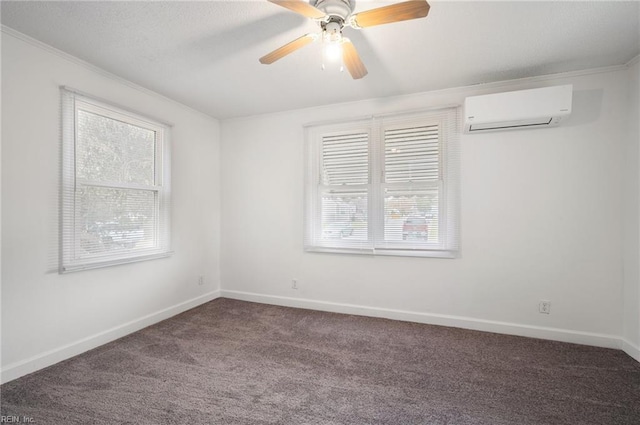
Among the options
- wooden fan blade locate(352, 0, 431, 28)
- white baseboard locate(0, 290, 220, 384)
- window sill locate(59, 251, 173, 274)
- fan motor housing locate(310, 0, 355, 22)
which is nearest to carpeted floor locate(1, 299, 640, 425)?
white baseboard locate(0, 290, 220, 384)

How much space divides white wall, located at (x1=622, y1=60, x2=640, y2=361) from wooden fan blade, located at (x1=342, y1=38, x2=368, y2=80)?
239 centimetres

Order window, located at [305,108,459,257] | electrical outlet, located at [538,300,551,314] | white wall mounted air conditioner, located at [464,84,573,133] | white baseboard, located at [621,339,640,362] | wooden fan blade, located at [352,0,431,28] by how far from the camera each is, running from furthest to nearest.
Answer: window, located at [305,108,459,257] < electrical outlet, located at [538,300,551,314] < white wall mounted air conditioner, located at [464,84,573,133] < white baseboard, located at [621,339,640,362] < wooden fan blade, located at [352,0,431,28]

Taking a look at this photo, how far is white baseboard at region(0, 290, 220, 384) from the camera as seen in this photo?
2.12 m

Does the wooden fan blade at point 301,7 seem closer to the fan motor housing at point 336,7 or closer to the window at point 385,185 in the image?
the fan motor housing at point 336,7

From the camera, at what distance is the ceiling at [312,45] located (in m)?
1.91

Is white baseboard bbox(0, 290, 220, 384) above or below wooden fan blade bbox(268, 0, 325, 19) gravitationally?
below

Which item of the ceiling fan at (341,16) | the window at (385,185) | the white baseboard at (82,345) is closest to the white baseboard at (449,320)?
the window at (385,185)

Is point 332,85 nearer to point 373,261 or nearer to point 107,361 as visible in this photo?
point 373,261

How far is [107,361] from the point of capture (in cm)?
238

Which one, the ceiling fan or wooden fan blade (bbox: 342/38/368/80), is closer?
the ceiling fan

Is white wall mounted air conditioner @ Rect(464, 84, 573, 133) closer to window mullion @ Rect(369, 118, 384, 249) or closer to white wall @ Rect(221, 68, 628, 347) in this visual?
white wall @ Rect(221, 68, 628, 347)

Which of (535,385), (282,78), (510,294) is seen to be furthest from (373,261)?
(282,78)

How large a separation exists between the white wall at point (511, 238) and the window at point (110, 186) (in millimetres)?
1388

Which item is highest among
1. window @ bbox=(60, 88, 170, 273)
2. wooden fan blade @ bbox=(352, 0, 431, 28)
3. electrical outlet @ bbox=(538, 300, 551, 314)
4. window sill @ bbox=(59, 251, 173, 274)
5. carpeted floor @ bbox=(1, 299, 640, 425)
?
wooden fan blade @ bbox=(352, 0, 431, 28)
